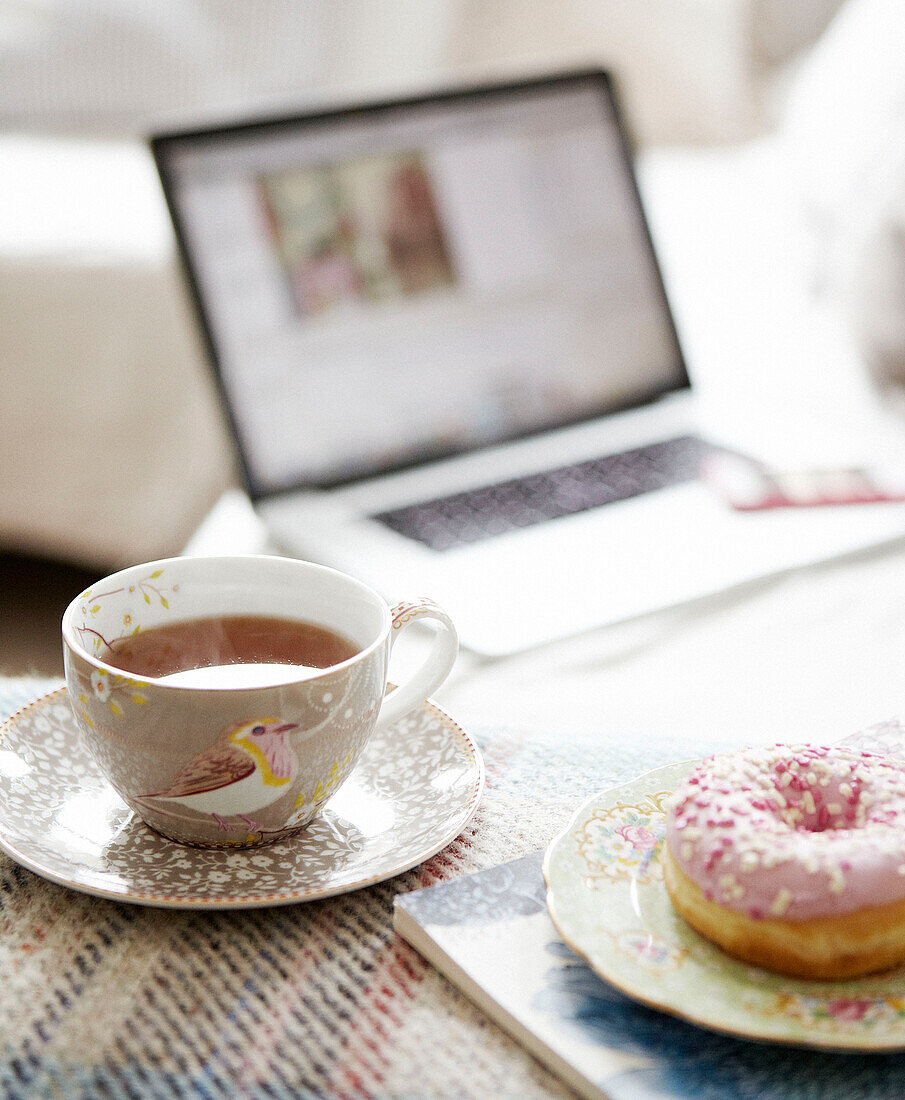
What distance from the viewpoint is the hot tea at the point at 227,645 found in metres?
0.45

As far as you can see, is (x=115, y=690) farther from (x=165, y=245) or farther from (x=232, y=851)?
(x=165, y=245)

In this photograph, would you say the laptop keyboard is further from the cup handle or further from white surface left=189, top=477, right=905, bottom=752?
the cup handle

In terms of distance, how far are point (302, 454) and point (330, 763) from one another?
486mm

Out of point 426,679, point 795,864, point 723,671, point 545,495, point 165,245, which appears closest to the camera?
point 795,864

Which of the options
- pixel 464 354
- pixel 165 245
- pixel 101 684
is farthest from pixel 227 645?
pixel 165 245

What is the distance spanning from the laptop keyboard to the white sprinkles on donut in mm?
408

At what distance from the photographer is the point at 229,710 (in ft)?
1.26

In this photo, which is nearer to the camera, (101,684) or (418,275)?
(101,684)

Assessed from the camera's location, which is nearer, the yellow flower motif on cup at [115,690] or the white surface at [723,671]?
the yellow flower motif on cup at [115,690]

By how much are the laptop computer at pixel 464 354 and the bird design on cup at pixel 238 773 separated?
304mm

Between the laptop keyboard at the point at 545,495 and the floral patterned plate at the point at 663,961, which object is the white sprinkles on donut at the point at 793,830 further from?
the laptop keyboard at the point at 545,495

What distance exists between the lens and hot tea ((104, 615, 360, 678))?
17.6 inches

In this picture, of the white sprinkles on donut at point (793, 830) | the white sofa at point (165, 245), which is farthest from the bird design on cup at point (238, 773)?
the white sofa at point (165, 245)

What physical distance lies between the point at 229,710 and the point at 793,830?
19cm
